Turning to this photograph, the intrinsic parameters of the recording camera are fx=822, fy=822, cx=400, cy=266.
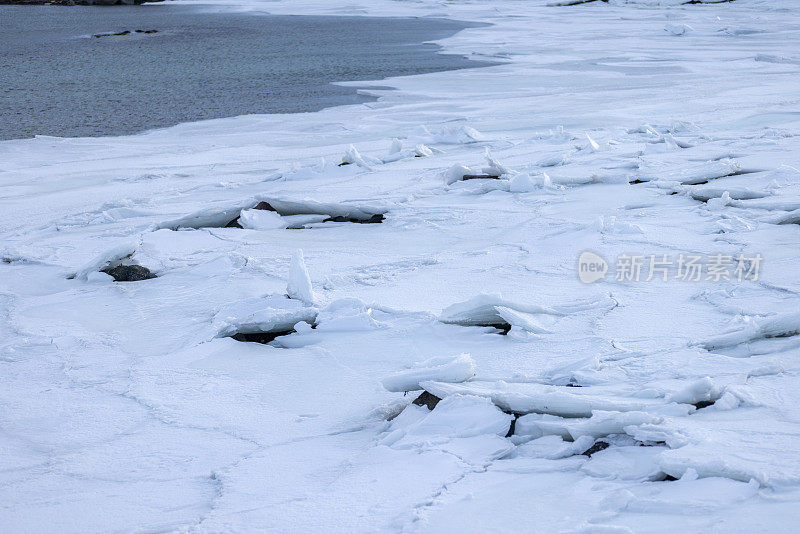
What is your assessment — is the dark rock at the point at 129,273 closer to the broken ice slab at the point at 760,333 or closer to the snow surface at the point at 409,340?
the snow surface at the point at 409,340

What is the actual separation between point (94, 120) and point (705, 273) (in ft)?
26.1

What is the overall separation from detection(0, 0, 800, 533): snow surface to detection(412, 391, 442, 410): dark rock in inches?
1.6

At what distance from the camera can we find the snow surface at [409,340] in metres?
2.06

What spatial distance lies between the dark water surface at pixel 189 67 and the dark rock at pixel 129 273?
523 cm

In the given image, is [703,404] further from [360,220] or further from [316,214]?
[316,214]

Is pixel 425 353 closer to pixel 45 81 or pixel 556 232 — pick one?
pixel 556 232

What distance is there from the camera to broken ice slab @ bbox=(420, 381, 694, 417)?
232 cm

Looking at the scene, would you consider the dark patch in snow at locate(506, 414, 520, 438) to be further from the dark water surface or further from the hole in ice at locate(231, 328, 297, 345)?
the dark water surface

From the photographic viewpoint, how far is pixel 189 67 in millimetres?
14930

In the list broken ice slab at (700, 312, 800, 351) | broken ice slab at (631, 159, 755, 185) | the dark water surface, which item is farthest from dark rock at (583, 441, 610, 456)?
the dark water surface

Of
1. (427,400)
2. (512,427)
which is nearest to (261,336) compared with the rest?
(427,400)

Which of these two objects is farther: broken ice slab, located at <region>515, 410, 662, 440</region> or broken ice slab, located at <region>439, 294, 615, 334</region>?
broken ice slab, located at <region>439, 294, 615, 334</region>

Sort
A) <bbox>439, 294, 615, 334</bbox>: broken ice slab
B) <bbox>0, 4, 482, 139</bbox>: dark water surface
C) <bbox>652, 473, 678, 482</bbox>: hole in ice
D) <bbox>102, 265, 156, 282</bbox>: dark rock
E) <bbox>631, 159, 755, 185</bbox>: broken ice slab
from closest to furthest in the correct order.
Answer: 1. <bbox>652, 473, 678, 482</bbox>: hole in ice
2. <bbox>439, 294, 615, 334</bbox>: broken ice slab
3. <bbox>102, 265, 156, 282</bbox>: dark rock
4. <bbox>631, 159, 755, 185</bbox>: broken ice slab
5. <bbox>0, 4, 482, 139</bbox>: dark water surface

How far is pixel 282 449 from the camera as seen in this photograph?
7.96 feet
